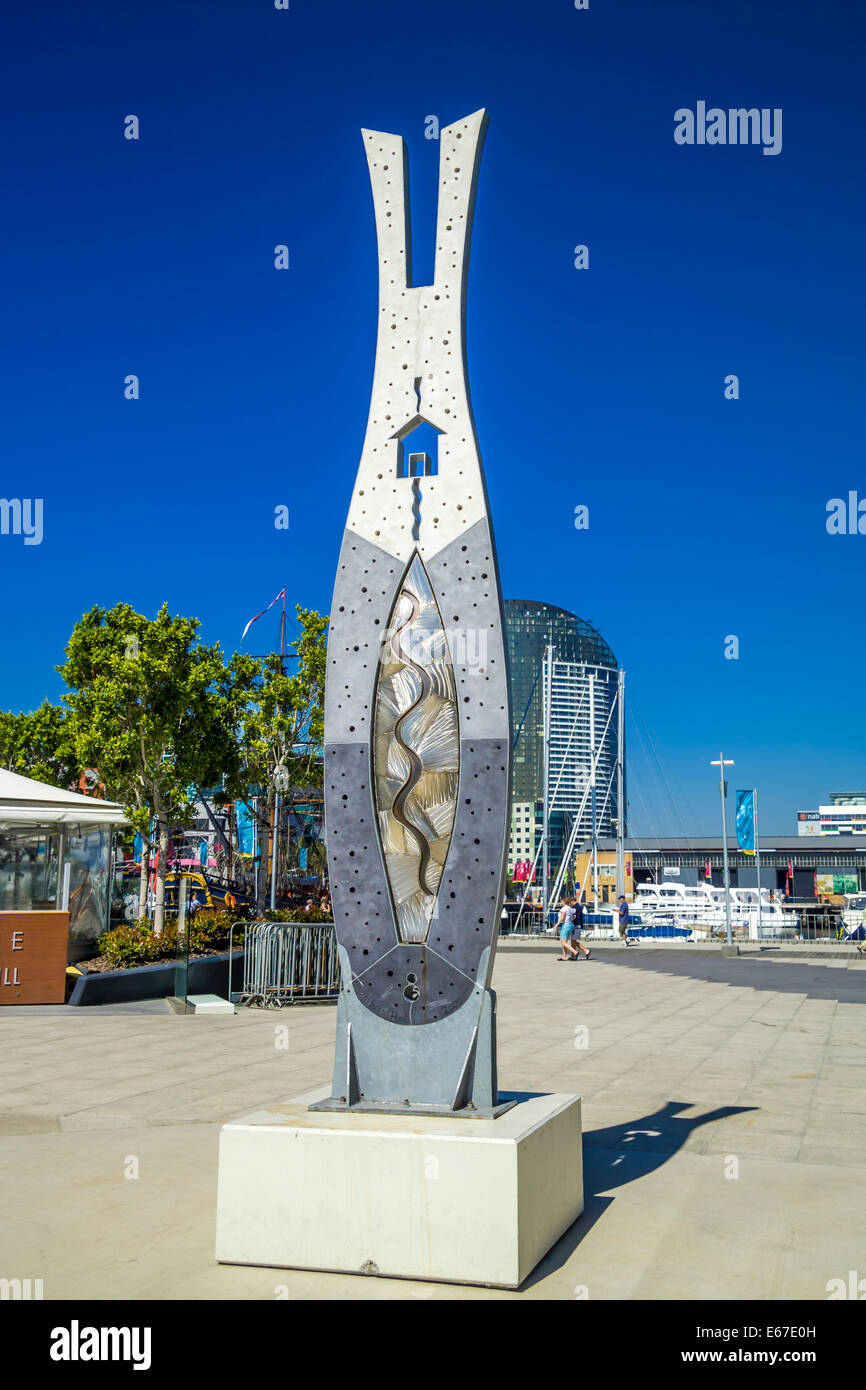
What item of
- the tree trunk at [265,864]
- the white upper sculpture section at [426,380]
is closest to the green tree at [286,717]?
the tree trunk at [265,864]

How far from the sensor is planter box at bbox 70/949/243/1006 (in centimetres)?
1645

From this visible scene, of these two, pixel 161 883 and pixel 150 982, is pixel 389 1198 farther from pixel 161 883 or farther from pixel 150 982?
pixel 161 883

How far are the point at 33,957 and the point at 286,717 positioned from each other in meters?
12.3

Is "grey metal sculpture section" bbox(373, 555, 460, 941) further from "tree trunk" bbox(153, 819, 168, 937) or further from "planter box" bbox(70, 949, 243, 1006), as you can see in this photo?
"tree trunk" bbox(153, 819, 168, 937)

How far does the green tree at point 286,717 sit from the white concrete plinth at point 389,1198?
870 inches

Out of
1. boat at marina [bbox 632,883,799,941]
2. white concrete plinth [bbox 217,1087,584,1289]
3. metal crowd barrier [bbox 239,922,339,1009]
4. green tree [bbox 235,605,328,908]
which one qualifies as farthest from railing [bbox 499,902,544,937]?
white concrete plinth [bbox 217,1087,584,1289]

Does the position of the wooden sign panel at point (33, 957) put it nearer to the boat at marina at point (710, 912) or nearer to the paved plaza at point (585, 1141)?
the paved plaza at point (585, 1141)

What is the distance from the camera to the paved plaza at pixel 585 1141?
195 inches

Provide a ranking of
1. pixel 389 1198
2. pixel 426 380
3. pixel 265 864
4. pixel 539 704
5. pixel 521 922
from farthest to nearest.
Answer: pixel 539 704 → pixel 521 922 → pixel 265 864 → pixel 426 380 → pixel 389 1198

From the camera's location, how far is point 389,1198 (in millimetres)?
4910

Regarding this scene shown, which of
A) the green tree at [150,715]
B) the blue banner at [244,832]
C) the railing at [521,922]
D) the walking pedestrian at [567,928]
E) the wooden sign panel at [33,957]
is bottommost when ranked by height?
the railing at [521,922]

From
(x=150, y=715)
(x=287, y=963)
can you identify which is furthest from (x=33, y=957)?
(x=150, y=715)

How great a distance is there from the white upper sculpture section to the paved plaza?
3.75 metres
